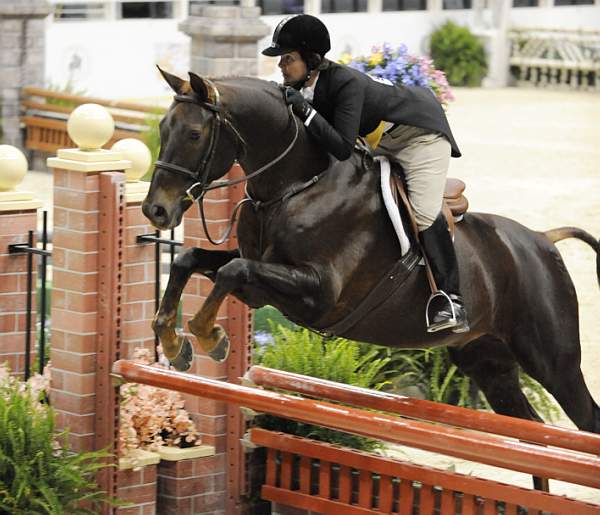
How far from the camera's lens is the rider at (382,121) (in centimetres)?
511

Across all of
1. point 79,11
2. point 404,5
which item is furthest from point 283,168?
point 404,5

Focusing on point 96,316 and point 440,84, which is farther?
point 440,84

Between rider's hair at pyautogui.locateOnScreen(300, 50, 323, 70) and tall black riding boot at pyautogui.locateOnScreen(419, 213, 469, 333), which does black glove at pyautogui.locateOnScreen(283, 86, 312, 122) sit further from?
tall black riding boot at pyautogui.locateOnScreen(419, 213, 469, 333)

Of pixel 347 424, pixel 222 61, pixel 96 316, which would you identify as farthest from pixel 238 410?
pixel 222 61

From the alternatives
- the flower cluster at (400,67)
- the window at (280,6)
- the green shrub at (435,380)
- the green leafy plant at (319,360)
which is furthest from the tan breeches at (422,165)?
the window at (280,6)

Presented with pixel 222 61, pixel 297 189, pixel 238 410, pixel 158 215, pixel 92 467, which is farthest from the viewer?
pixel 222 61

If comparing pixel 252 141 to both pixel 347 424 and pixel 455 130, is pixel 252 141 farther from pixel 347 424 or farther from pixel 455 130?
pixel 455 130

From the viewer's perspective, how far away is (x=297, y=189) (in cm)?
523

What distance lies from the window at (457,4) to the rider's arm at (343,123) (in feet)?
75.5

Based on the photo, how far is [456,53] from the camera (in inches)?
1029

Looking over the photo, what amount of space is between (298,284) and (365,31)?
2046 centimetres

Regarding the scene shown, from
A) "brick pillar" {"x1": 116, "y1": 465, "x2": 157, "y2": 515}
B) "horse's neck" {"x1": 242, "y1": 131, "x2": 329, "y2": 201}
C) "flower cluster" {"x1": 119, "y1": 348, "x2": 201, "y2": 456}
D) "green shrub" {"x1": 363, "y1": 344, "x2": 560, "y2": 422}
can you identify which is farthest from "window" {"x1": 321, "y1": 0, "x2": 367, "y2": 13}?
"horse's neck" {"x1": 242, "y1": 131, "x2": 329, "y2": 201}

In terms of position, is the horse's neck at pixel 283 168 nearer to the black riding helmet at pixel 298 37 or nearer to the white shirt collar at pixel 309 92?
the white shirt collar at pixel 309 92

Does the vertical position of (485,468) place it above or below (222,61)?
below
